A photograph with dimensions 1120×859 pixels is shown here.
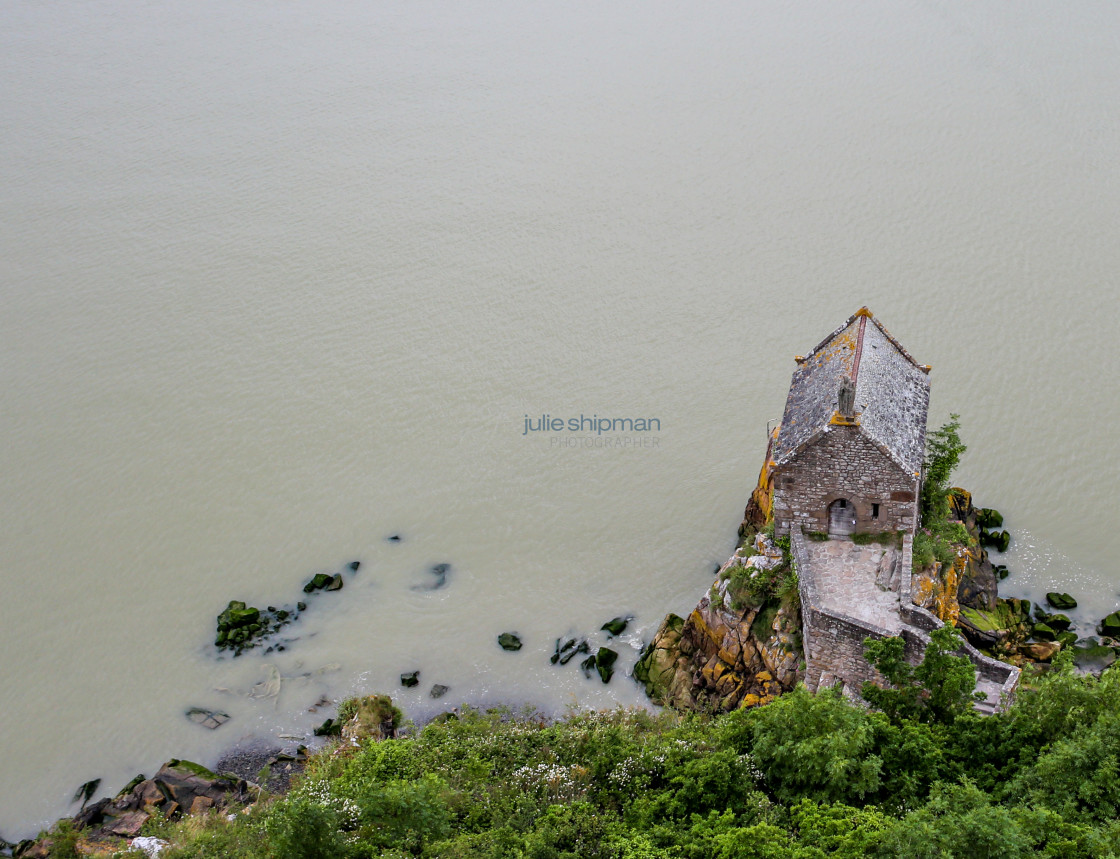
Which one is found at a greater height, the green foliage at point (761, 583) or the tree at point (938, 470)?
the tree at point (938, 470)

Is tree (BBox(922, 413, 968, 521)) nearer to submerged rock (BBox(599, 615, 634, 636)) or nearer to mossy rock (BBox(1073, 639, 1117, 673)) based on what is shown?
mossy rock (BBox(1073, 639, 1117, 673))

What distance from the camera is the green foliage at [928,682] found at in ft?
71.7

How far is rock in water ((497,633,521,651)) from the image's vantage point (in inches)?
1246

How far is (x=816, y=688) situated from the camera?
2541 centimetres

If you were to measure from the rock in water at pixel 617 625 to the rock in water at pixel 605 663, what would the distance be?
0.93 metres

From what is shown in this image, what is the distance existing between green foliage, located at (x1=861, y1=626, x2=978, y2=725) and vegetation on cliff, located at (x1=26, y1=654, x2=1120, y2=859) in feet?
0.29

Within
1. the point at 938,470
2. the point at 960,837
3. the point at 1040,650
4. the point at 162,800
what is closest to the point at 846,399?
the point at 938,470

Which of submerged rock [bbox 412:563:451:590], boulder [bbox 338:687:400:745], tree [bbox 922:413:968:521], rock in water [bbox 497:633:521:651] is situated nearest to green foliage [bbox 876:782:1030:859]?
tree [bbox 922:413:968:521]

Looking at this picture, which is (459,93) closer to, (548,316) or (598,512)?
(548,316)

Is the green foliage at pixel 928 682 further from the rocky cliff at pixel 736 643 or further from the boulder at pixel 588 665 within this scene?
the boulder at pixel 588 665

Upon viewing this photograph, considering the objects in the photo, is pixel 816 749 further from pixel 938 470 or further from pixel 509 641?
pixel 509 641

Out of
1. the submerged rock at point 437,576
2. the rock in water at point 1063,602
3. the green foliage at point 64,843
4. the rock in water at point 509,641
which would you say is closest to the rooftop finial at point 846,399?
the rock in water at point 1063,602

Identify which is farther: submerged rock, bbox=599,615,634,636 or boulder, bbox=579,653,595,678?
submerged rock, bbox=599,615,634,636

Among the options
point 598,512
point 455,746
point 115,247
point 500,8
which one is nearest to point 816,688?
point 455,746
